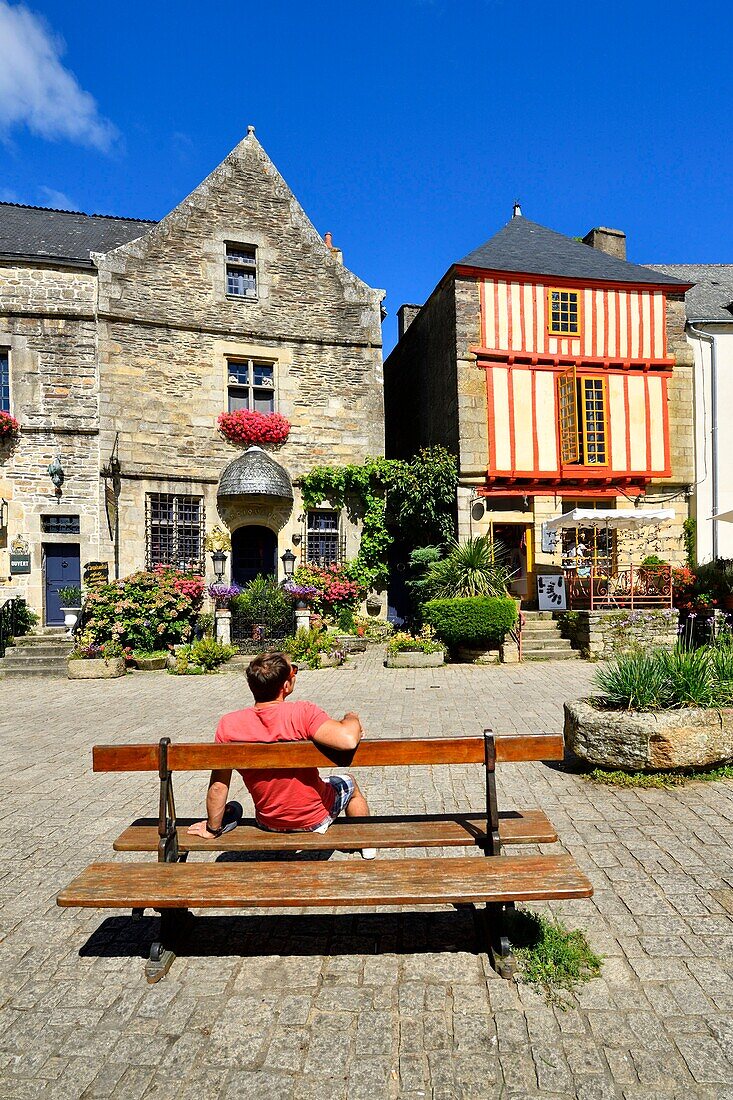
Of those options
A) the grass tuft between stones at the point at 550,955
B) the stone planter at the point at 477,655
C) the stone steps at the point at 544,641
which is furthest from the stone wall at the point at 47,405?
the grass tuft between stones at the point at 550,955

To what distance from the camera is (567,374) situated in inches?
615

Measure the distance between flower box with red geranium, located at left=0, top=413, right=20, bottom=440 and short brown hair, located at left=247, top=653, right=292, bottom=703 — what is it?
42.5ft

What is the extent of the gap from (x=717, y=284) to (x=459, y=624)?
1513 centimetres

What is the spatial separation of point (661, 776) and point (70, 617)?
11.6 m

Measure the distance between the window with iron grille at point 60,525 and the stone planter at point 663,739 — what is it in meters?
12.4

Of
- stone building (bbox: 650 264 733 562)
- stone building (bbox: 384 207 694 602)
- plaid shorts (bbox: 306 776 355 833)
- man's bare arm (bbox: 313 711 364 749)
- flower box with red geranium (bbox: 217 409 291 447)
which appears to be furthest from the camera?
stone building (bbox: 650 264 733 562)

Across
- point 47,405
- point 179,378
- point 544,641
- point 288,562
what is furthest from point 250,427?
point 544,641

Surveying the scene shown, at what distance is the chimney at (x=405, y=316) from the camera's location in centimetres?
2066

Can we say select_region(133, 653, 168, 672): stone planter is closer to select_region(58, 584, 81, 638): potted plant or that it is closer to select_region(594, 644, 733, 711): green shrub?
select_region(58, 584, 81, 638): potted plant

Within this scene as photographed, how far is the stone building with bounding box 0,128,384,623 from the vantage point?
14.0m

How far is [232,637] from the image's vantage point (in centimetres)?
1323

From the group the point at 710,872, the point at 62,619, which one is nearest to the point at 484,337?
the point at 62,619

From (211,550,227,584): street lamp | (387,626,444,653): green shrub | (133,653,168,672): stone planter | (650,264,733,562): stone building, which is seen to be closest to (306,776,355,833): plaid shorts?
(387,626,444,653): green shrub

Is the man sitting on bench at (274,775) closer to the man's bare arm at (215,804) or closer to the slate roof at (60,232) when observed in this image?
the man's bare arm at (215,804)
